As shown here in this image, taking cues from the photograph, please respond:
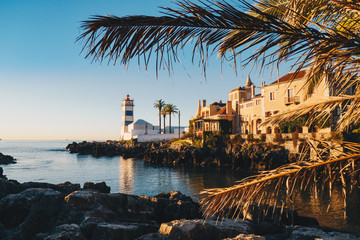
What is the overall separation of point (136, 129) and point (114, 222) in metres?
77.3

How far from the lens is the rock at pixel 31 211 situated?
9.12 meters

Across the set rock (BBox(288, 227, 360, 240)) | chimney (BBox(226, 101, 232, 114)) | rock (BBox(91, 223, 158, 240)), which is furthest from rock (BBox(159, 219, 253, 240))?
chimney (BBox(226, 101, 232, 114))

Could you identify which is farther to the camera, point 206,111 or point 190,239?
point 206,111

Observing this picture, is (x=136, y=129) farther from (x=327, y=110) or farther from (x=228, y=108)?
(x=327, y=110)

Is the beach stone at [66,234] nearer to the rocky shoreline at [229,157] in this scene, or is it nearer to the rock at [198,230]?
the rock at [198,230]

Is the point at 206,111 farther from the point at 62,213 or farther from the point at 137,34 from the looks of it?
the point at 137,34

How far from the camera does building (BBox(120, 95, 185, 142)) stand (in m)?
77.1

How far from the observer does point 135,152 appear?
61.8 meters

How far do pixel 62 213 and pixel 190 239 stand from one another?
4827 millimetres

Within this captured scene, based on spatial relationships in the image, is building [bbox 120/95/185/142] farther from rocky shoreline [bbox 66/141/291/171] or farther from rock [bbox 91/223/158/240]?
rock [bbox 91/223/158/240]

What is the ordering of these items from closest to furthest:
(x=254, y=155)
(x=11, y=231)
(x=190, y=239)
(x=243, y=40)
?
(x=243, y=40) → (x=190, y=239) → (x=11, y=231) → (x=254, y=155)

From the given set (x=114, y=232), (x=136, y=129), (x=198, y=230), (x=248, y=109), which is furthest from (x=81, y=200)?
(x=136, y=129)

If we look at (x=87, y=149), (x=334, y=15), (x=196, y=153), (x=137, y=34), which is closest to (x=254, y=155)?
(x=196, y=153)

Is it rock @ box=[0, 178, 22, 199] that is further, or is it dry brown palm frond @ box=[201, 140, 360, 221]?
rock @ box=[0, 178, 22, 199]
